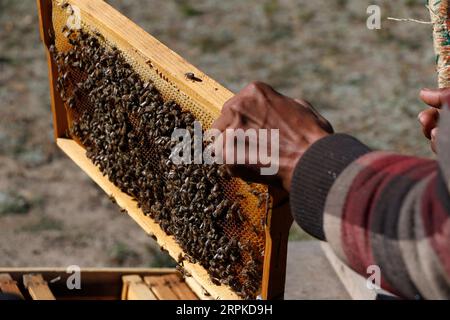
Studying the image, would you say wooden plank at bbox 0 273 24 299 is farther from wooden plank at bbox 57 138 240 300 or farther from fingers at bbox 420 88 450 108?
fingers at bbox 420 88 450 108

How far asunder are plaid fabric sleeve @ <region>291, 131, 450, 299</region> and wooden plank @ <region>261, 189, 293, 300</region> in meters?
0.78

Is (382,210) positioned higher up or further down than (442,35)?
further down

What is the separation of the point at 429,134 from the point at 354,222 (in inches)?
52.9

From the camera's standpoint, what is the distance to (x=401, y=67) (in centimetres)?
977

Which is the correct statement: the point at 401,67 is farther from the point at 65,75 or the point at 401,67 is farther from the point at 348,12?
the point at 65,75

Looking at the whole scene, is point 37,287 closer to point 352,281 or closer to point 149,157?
point 149,157

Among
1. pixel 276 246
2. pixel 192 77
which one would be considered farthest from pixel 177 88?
pixel 276 246

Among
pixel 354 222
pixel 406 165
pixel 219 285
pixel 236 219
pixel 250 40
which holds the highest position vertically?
pixel 406 165

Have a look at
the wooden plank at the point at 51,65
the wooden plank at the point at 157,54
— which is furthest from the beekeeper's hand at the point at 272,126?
the wooden plank at the point at 51,65

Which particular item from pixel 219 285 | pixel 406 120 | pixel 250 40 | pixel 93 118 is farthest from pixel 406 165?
pixel 250 40

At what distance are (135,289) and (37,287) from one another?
0.53 metres

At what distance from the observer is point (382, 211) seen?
1.96 meters

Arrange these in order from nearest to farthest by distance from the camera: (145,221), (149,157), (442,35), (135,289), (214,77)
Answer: (442,35) → (149,157) → (145,221) → (135,289) → (214,77)

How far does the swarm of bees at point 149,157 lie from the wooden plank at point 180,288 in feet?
2.59
